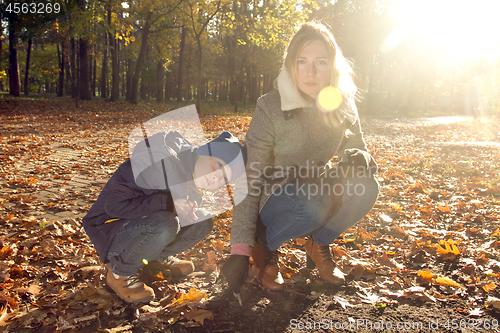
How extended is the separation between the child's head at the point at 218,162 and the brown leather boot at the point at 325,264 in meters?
1.01

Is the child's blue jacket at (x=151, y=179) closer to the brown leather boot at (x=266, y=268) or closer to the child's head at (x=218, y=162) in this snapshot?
the child's head at (x=218, y=162)

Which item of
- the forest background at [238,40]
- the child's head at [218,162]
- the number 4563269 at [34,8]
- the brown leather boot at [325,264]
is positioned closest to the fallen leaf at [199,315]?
the child's head at [218,162]

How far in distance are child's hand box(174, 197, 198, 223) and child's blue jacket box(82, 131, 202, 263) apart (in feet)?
0.13

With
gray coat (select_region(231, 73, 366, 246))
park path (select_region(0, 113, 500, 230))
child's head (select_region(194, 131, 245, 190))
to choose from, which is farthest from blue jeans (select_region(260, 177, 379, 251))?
park path (select_region(0, 113, 500, 230))

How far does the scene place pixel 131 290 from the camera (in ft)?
7.23

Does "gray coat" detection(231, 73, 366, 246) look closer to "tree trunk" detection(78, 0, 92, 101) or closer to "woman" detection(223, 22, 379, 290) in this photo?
"woman" detection(223, 22, 379, 290)

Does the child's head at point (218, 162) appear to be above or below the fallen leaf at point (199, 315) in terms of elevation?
above

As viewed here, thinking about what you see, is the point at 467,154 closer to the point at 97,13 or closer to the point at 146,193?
the point at 146,193

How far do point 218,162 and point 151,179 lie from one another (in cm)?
43

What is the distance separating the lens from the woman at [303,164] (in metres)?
2.31

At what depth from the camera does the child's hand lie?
218cm

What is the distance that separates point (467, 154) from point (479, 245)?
6.21 m

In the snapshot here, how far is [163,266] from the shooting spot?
264 cm

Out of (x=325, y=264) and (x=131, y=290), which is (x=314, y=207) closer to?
(x=325, y=264)
